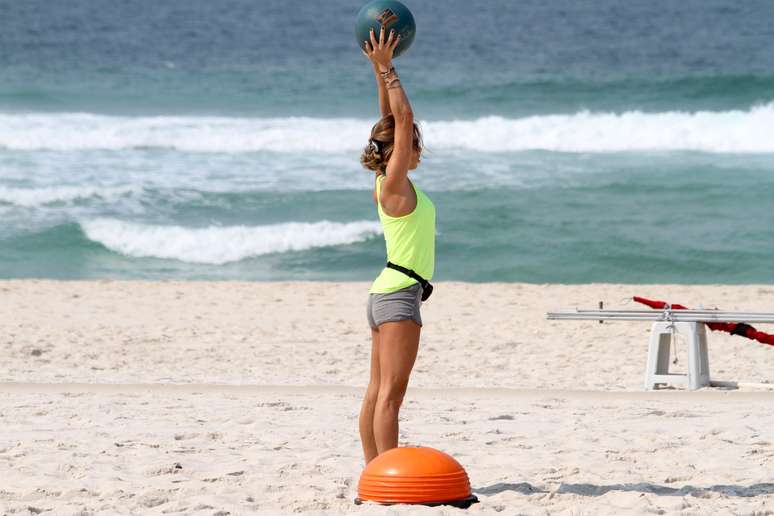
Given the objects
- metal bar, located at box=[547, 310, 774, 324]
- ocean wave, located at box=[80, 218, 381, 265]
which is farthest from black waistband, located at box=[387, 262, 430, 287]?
ocean wave, located at box=[80, 218, 381, 265]

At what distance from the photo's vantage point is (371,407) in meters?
4.92

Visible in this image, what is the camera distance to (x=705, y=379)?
8711 millimetres

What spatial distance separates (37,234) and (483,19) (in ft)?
104

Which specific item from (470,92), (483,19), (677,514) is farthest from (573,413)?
(483,19)

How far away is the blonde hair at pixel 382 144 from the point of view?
15.4 feet

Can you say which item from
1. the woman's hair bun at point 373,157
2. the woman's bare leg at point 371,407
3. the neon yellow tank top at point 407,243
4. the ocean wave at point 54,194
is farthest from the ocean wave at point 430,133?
the neon yellow tank top at point 407,243

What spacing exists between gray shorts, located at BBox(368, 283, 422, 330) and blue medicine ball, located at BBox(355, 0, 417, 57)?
92cm

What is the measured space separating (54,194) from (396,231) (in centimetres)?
1561

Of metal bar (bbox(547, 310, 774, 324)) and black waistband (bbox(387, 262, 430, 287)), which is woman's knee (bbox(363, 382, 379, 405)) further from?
metal bar (bbox(547, 310, 774, 324))

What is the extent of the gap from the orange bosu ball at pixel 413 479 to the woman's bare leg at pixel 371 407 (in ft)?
0.44

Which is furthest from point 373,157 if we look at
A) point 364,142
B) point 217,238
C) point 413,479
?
point 364,142

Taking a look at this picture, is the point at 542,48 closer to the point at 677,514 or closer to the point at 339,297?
the point at 339,297

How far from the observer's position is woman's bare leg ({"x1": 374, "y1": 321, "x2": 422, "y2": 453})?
467 centimetres

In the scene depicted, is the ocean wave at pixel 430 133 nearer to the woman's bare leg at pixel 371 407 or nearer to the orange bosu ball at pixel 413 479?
the woman's bare leg at pixel 371 407
